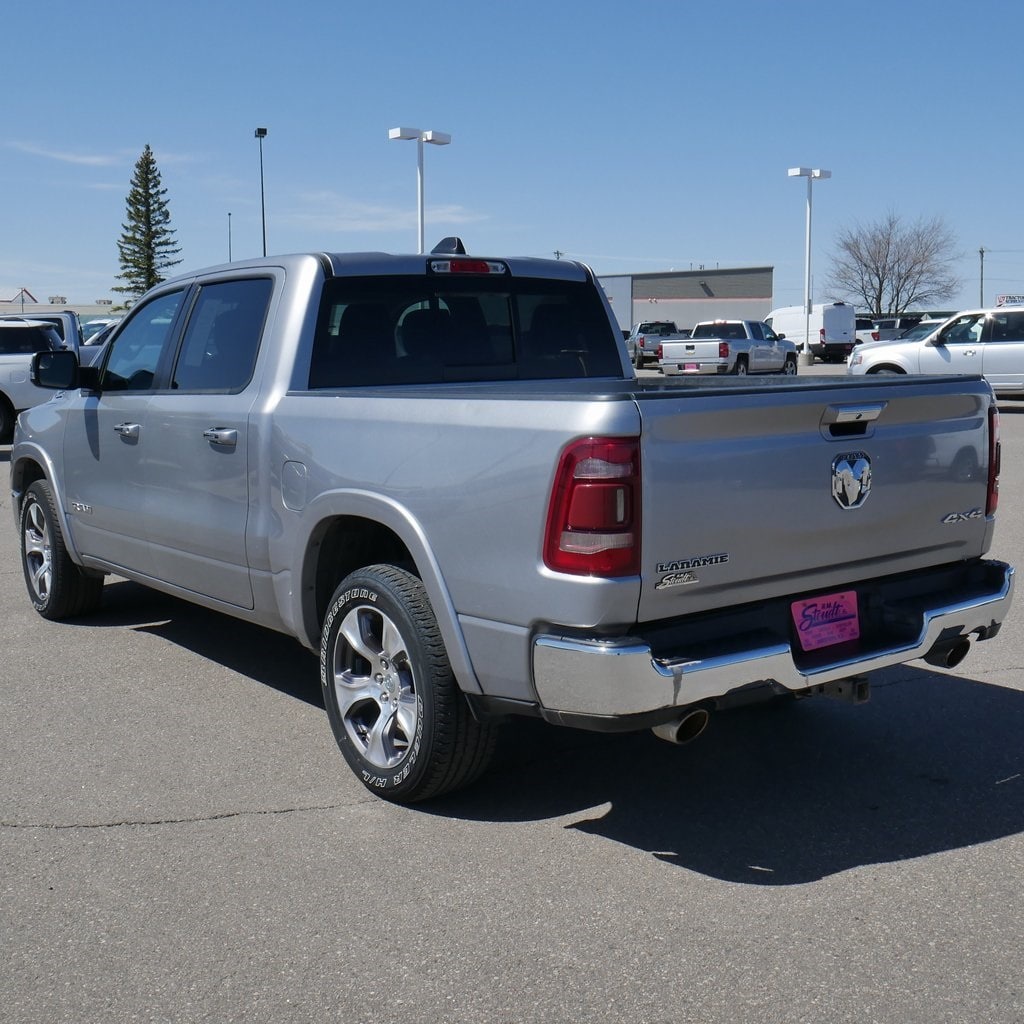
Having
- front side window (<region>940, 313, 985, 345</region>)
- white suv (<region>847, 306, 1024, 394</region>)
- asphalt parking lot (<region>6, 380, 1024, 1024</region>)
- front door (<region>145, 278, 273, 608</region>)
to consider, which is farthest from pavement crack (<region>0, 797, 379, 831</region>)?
front side window (<region>940, 313, 985, 345</region>)

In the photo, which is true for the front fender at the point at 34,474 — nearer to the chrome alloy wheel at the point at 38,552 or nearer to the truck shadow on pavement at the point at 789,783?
the chrome alloy wheel at the point at 38,552

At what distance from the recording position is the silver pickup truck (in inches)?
145

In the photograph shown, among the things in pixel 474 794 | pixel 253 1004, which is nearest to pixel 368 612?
pixel 474 794

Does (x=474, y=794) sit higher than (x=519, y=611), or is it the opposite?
(x=519, y=611)

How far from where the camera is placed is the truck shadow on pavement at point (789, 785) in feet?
13.4

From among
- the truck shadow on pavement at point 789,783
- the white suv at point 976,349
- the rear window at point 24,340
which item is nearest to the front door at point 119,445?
the truck shadow on pavement at point 789,783

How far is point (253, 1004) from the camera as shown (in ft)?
10.3

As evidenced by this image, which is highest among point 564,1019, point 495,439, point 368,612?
point 495,439

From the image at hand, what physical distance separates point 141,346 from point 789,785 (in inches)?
145

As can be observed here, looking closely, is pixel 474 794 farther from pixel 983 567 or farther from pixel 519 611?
pixel 983 567

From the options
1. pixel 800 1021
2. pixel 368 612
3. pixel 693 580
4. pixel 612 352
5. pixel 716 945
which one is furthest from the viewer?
pixel 612 352

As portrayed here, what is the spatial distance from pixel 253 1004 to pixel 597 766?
77.5 inches

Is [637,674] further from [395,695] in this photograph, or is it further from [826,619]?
[395,695]

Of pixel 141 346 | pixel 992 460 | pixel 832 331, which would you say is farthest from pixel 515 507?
pixel 832 331
